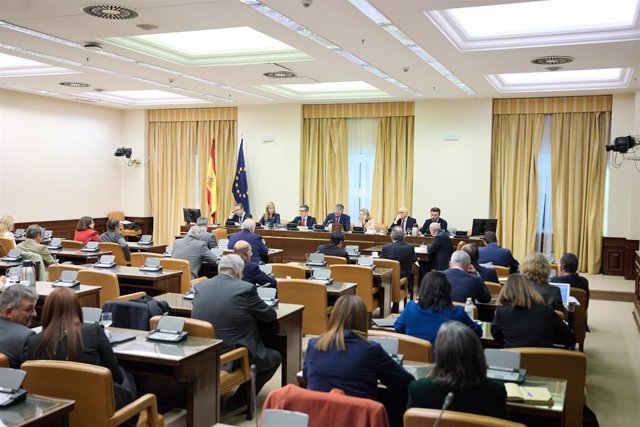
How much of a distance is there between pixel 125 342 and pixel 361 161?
1016 cm

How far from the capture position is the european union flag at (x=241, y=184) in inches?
540

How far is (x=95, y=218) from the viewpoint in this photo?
1442cm

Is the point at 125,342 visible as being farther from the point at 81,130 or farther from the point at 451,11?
the point at 81,130

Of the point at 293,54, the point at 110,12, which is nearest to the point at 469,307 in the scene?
the point at 110,12

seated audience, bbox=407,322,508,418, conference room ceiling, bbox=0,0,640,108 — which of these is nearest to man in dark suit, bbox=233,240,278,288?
conference room ceiling, bbox=0,0,640,108

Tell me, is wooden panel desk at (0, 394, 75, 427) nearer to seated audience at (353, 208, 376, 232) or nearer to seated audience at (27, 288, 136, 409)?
seated audience at (27, 288, 136, 409)

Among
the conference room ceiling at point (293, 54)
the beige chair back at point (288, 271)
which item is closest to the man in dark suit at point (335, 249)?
the beige chair back at point (288, 271)

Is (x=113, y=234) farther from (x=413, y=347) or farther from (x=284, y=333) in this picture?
(x=413, y=347)

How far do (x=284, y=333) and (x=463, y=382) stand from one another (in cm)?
240

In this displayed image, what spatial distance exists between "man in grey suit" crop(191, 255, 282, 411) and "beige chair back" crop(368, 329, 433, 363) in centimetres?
105

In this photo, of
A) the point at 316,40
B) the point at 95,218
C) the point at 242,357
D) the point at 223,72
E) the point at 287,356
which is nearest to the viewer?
the point at 242,357

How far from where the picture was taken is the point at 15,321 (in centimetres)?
341

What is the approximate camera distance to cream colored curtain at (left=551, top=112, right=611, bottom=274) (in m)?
11.4

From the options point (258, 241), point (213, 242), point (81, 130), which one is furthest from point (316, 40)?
point (81, 130)
